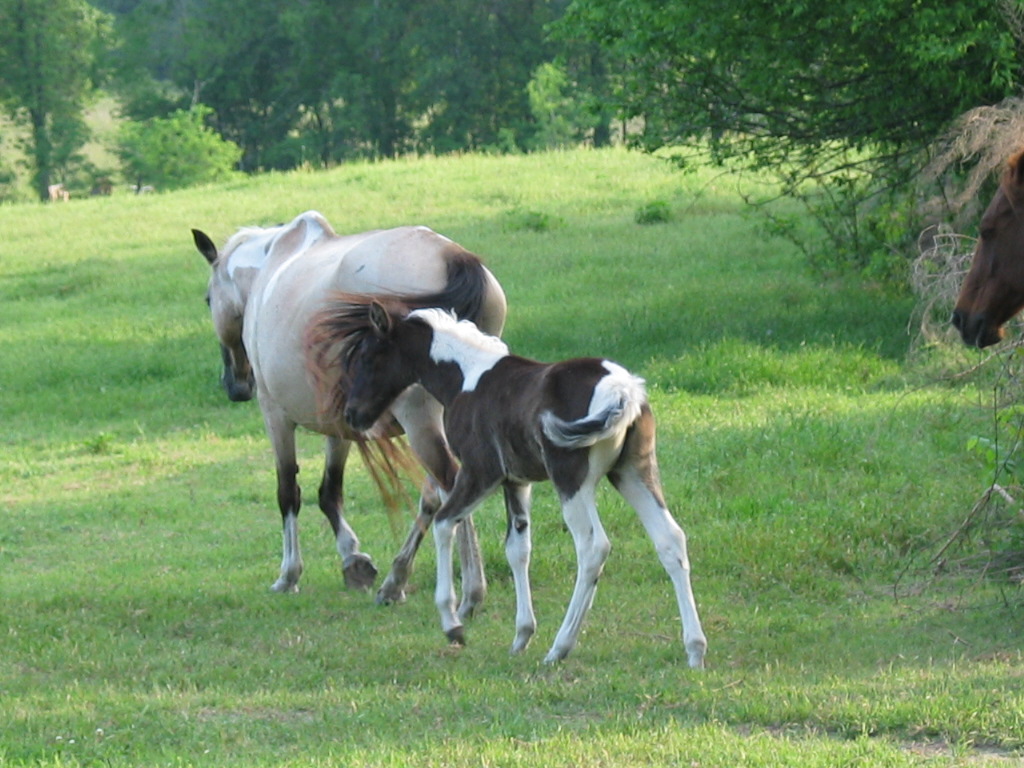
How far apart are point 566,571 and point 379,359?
199cm

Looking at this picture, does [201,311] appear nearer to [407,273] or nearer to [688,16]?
[688,16]

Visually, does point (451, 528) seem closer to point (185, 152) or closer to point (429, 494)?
point (429, 494)

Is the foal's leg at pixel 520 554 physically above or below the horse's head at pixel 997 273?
below

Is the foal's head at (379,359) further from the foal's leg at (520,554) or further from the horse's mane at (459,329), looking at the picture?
the foal's leg at (520,554)

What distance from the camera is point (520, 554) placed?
647cm

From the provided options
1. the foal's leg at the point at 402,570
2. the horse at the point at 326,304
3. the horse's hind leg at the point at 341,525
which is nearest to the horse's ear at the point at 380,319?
the horse at the point at 326,304

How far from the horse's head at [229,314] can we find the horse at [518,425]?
2092mm

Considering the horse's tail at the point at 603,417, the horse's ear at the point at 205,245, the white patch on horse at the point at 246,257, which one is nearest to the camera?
the horse's tail at the point at 603,417

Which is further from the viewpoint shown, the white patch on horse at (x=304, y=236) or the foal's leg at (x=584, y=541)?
the white patch on horse at (x=304, y=236)

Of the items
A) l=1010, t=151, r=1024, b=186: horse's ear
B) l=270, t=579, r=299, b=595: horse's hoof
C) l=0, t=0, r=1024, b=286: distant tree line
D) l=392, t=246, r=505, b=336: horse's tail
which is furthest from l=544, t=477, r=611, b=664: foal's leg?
l=0, t=0, r=1024, b=286: distant tree line

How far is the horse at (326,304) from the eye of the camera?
7.22 m

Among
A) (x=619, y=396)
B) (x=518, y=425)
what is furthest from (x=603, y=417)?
(x=518, y=425)

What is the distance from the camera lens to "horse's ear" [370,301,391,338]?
672cm

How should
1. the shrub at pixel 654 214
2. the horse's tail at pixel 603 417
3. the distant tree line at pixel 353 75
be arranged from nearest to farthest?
the horse's tail at pixel 603 417 < the shrub at pixel 654 214 < the distant tree line at pixel 353 75
